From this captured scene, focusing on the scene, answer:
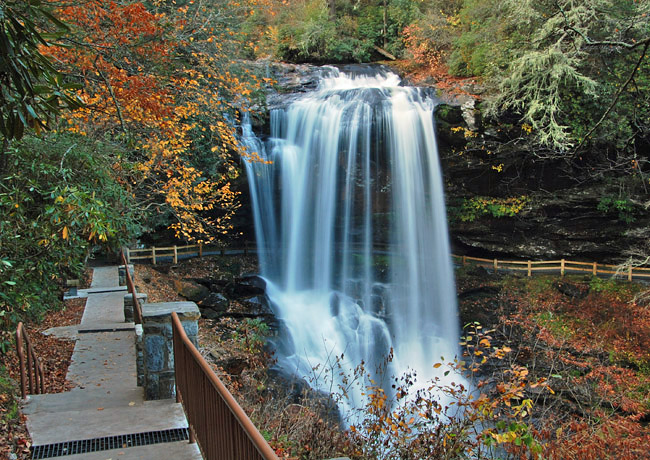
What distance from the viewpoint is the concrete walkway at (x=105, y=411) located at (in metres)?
3.56

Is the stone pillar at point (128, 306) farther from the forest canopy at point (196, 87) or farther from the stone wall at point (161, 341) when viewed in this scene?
the stone wall at point (161, 341)

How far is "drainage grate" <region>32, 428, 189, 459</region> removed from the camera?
11.6ft

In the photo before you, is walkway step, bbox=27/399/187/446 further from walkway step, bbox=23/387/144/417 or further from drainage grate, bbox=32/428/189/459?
walkway step, bbox=23/387/144/417

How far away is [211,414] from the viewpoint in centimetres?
288

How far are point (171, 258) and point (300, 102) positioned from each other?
7713mm

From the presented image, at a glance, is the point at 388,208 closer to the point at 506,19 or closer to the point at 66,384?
the point at 506,19

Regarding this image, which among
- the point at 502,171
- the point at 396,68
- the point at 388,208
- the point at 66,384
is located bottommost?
the point at 66,384

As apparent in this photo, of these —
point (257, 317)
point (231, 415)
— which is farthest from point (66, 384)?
point (257, 317)

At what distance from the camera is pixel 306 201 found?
18.0 meters

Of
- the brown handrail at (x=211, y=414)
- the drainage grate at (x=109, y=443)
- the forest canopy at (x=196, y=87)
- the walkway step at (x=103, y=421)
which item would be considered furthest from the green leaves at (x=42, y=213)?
the brown handrail at (x=211, y=414)

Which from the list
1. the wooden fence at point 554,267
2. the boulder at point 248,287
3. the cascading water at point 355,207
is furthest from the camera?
the cascading water at point 355,207

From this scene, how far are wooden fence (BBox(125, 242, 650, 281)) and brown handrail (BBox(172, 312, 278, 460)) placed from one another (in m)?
13.3

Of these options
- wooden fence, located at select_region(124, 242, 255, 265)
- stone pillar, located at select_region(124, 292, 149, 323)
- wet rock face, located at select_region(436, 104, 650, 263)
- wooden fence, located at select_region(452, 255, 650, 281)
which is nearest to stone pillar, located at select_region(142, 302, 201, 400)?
stone pillar, located at select_region(124, 292, 149, 323)

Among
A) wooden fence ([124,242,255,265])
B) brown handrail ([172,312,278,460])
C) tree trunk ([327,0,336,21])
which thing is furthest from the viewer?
tree trunk ([327,0,336,21])
